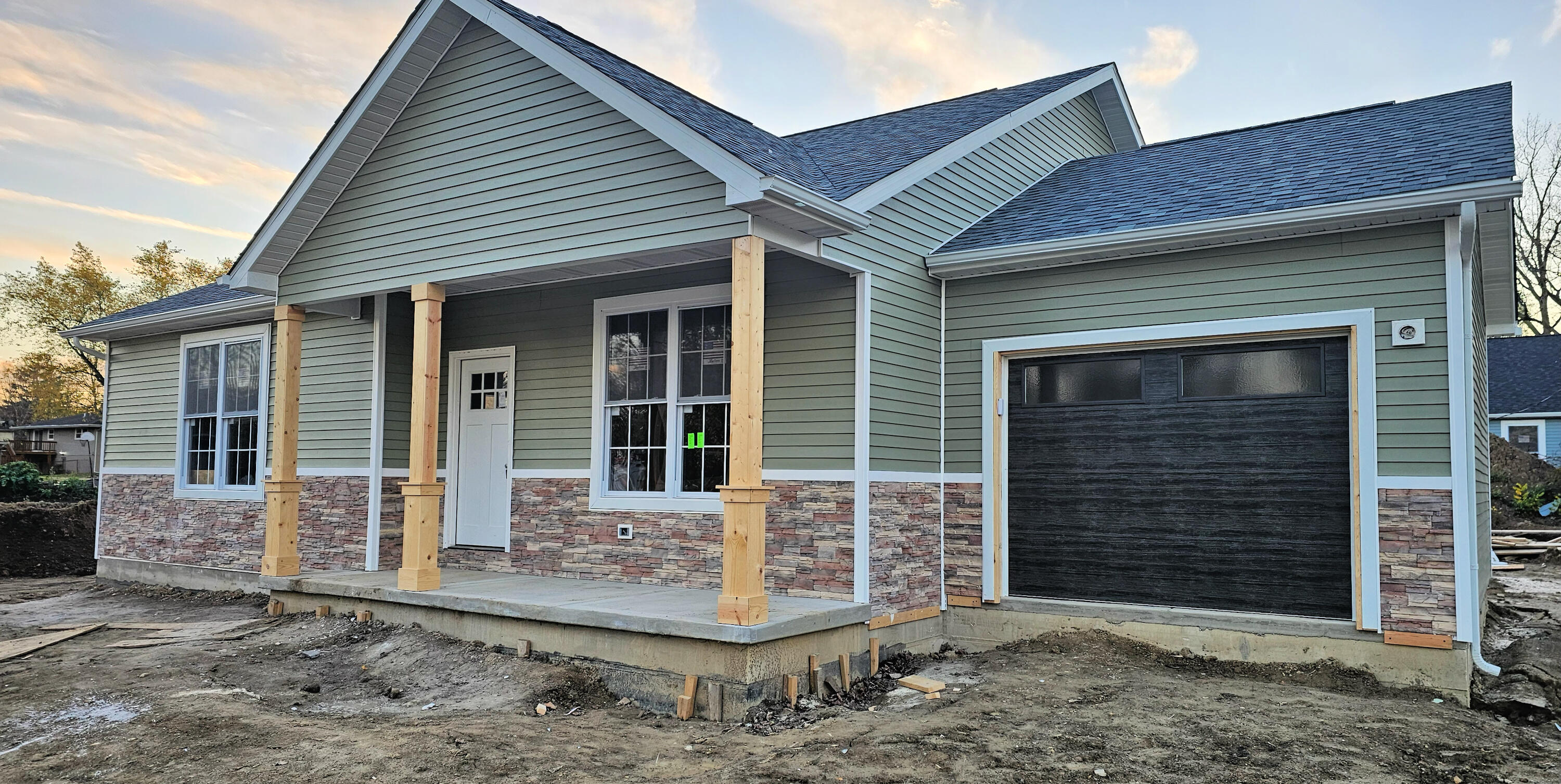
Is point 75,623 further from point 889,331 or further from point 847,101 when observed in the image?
point 847,101

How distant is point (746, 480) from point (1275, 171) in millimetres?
5294

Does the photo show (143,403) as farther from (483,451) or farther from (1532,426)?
(1532,426)

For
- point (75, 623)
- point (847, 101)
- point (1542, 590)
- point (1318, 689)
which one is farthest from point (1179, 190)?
point (847, 101)

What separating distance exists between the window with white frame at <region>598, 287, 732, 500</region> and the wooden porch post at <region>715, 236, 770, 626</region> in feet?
5.70

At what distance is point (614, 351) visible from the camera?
331 inches

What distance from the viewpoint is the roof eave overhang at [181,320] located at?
10633 millimetres

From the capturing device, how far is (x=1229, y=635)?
21.6 feet

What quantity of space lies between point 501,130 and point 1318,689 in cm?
696

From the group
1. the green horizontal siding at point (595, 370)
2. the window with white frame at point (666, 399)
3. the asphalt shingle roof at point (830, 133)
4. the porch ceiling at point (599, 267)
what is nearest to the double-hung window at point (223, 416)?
the green horizontal siding at point (595, 370)

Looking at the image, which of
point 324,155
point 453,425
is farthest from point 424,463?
point 324,155

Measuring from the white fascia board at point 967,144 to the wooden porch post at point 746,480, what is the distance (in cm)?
121

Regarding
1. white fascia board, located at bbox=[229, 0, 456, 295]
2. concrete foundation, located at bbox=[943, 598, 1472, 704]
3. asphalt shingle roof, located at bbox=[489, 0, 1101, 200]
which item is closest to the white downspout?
concrete foundation, located at bbox=[943, 598, 1472, 704]

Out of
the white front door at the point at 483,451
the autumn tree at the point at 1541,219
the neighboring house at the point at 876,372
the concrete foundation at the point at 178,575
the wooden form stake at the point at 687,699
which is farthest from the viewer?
the autumn tree at the point at 1541,219

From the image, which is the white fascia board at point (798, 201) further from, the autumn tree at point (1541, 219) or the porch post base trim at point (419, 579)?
the autumn tree at point (1541, 219)
